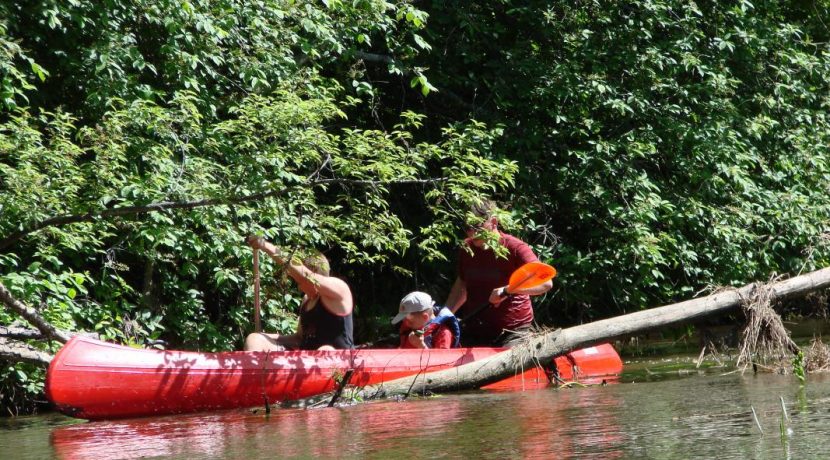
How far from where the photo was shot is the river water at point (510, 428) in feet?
15.2

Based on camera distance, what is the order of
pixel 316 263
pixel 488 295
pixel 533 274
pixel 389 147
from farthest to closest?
pixel 488 295 < pixel 533 274 < pixel 316 263 < pixel 389 147

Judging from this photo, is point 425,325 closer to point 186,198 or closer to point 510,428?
point 186,198

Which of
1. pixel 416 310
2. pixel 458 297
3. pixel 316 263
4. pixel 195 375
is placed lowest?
pixel 195 375

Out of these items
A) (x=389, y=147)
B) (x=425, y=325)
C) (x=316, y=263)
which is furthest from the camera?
(x=425, y=325)

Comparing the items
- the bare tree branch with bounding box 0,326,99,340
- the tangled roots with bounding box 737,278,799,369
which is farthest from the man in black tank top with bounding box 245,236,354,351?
the tangled roots with bounding box 737,278,799,369

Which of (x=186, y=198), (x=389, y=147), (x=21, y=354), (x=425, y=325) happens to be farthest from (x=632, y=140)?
(x=21, y=354)

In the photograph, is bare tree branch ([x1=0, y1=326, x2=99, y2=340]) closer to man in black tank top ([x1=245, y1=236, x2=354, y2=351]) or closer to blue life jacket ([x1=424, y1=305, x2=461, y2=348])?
man in black tank top ([x1=245, y1=236, x2=354, y2=351])

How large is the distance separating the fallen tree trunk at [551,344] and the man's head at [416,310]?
2.95ft

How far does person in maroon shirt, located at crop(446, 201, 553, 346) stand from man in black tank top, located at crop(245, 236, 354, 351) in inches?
46.9

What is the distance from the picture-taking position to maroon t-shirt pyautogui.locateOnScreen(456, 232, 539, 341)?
28.1ft

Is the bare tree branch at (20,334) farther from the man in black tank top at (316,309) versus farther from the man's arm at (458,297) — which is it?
the man's arm at (458,297)

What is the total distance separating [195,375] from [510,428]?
2427 millimetres

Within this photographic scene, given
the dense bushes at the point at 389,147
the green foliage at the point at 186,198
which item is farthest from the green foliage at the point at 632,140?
the green foliage at the point at 186,198

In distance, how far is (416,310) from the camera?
813cm
